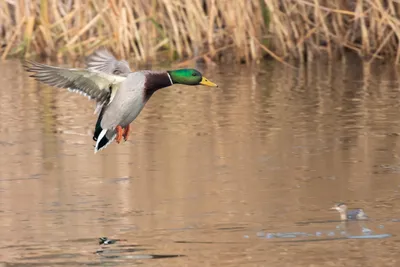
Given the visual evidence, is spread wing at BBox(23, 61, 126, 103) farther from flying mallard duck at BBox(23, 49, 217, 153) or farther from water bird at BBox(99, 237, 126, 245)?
water bird at BBox(99, 237, 126, 245)

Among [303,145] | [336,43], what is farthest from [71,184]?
[336,43]

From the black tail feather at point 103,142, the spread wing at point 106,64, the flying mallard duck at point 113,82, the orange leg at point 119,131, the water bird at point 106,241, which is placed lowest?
the water bird at point 106,241

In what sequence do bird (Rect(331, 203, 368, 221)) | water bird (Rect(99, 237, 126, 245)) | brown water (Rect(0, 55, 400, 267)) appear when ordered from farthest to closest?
bird (Rect(331, 203, 368, 221)) < water bird (Rect(99, 237, 126, 245)) < brown water (Rect(0, 55, 400, 267))

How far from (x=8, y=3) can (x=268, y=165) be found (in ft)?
24.4

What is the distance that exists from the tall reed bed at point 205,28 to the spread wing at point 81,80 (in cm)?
504

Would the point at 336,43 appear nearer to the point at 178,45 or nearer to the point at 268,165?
the point at 178,45

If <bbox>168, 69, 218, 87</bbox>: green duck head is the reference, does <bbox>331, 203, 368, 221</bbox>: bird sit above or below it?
below

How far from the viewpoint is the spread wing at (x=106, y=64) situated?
24.4ft

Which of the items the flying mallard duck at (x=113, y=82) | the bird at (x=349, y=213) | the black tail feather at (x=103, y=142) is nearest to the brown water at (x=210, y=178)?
the bird at (x=349, y=213)

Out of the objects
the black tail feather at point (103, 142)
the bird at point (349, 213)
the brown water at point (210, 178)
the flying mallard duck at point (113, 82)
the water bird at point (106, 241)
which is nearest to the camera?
the brown water at point (210, 178)

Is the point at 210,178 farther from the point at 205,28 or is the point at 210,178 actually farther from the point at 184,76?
the point at 205,28

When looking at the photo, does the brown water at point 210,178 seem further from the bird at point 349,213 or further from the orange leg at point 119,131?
the orange leg at point 119,131

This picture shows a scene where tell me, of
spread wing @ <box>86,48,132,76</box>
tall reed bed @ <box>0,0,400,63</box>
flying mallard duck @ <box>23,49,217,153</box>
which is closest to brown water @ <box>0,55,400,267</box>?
flying mallard duck @ <box>23,49,217,153</box>

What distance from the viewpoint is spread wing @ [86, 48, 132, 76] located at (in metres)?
7.43
